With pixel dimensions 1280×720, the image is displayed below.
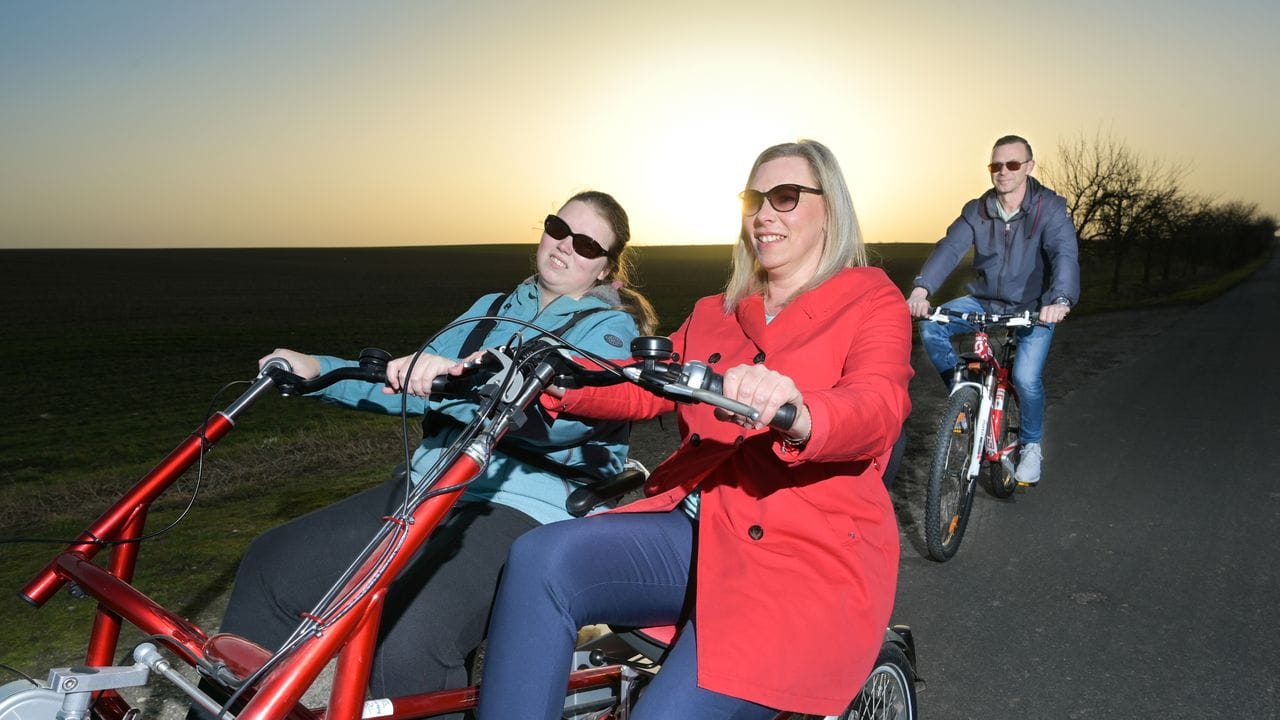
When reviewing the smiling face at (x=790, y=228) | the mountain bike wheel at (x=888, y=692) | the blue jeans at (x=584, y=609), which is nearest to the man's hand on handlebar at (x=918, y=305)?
the smiling face at (x=790, y=228)

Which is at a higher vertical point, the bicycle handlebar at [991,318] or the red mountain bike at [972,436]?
the bicycle handlebar at [991,318]

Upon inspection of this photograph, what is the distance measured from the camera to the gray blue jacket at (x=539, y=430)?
271 cm

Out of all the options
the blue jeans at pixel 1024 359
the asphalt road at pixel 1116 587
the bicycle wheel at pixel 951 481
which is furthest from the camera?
the blue jeans at pixel 1024 359

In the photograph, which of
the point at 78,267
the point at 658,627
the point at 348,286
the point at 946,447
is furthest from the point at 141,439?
the point at 78,267

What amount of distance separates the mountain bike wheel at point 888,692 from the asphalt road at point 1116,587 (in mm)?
667

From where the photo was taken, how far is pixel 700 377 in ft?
5.43

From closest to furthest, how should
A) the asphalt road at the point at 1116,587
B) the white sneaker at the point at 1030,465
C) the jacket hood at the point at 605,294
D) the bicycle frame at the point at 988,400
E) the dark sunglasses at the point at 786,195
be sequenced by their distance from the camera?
the dark sunglasses at the point at 786,195
the jacket hood at the point at 605,294
the asphalt road at the point at 1116,587
the bicycle frame at the point at 988,400
the white sneaker at the point at 1030,465

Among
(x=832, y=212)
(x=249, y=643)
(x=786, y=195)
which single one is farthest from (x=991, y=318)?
(x=249, y=643)

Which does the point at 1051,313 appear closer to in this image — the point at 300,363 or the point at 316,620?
the point at 300,363

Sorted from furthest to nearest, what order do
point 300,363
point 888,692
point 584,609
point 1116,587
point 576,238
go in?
1. point 1116,587
2. point 576,238
3. point 888,692
4. point 300,363
5. point 584,609

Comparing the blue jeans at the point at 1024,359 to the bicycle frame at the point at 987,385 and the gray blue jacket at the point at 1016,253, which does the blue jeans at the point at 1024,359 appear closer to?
the bicycle frame at the point at 987,385

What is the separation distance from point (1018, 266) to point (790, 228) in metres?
3.95

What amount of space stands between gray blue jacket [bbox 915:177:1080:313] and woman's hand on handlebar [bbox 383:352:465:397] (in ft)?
14.2

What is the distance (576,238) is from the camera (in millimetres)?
3295
